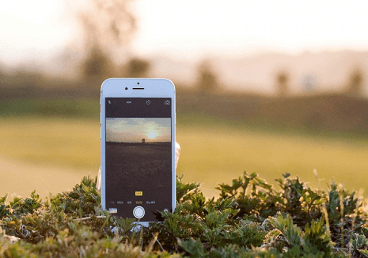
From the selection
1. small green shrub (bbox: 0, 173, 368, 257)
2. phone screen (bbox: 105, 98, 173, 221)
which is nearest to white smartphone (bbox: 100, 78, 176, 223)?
phone screen (bbox: 105, 98, 173, 221)

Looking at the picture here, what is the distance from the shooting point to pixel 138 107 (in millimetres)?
4902

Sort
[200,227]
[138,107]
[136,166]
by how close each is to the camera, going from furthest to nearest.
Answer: [138,107]
[136,166]
[200,227]

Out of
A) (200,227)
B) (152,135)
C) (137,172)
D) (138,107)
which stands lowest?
(200,227)

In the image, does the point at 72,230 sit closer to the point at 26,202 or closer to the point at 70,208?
the point at 70,208

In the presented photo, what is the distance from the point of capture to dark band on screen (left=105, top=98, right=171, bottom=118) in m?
4.84

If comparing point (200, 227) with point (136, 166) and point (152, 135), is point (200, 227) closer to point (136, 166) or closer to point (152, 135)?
point (136, 166)

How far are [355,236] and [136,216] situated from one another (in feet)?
7.78

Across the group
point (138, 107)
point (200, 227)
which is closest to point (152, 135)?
point (138, 107)

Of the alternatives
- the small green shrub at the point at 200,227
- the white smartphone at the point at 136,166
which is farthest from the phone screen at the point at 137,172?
the small green shrub at the point at 200,227

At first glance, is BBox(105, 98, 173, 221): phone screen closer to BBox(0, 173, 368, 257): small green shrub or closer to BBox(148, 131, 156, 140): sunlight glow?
BBox(148, 131, 156, 140): sunlight glow

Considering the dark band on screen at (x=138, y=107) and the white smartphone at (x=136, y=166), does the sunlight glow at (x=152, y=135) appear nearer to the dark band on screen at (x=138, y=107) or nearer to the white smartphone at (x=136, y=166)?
the white smartphone at (x=136, y=166)

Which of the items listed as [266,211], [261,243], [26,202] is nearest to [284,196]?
[266,211]

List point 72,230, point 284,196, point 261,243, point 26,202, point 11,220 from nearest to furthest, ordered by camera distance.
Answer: point 72,230, point 261,243, point 11,220, point 26,202, point 284,196

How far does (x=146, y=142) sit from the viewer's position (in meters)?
4.72
